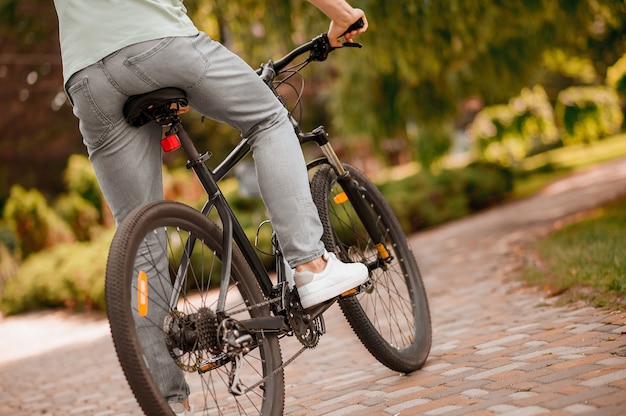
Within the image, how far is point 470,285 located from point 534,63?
7036 mm

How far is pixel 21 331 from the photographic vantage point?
428 inches

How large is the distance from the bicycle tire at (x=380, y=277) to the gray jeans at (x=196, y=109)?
43 cm

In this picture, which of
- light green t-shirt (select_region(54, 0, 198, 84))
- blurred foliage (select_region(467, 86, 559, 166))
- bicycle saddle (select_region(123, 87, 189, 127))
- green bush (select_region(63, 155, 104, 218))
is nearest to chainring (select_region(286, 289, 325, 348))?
bicycle saddle (select_region(123, 87, 189, 127))

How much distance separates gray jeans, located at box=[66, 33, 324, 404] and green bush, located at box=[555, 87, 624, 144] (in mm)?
15949

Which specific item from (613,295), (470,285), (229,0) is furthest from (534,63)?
(613,295)

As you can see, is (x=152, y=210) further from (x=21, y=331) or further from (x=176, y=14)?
(x=21, y=331)

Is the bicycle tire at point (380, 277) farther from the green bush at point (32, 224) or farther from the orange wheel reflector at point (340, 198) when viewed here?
the green bush at point (32, 224)

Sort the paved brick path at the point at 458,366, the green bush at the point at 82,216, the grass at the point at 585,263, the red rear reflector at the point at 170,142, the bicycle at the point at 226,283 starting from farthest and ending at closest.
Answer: the green bush at the point at 82,216, the grass at the point at 585,263, the paved brick path at the point at 458,366, the red rear reflector at the point at 170,142, the bicycle at the point at 226,283

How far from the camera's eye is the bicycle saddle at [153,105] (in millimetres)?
2454

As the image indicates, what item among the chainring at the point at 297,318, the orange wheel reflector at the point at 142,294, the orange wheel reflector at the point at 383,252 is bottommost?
the chainring at the point at 297,318

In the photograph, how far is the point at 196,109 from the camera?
2.63 metres

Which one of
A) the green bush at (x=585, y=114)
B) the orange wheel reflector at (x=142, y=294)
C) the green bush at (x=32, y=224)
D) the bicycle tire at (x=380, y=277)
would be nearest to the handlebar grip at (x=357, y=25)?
the bicycle tire at (x=380, y=277)

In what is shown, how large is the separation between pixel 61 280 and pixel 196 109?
32.2 ft

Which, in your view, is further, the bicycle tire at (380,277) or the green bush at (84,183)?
the green bush at (84,183)
